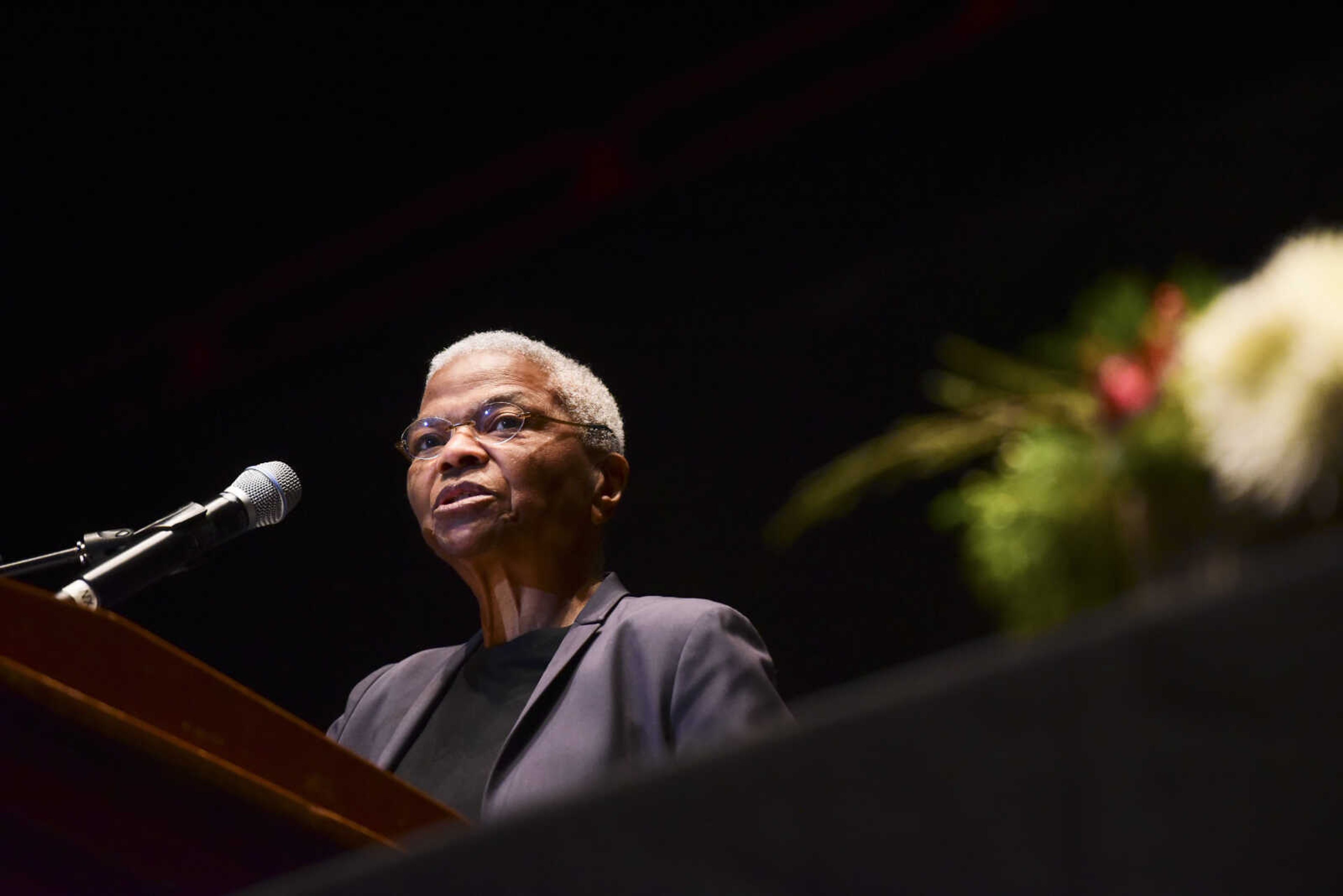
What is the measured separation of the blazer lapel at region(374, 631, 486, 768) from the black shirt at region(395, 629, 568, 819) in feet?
0.03

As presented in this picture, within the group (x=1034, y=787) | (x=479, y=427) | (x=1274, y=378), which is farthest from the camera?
(x=479, y=427)

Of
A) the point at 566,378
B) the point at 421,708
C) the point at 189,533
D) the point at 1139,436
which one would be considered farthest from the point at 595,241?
the point at 1139,436

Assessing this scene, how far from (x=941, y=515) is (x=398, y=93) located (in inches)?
115

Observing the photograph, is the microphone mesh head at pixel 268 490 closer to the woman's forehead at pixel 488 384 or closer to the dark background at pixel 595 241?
the woman's forehead at pixel 488 384

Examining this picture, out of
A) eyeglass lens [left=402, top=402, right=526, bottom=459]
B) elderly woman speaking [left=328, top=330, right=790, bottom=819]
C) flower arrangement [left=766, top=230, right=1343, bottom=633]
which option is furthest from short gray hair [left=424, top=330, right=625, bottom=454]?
flower arrangement [left=766, top=230, right=1343, bottom=633]

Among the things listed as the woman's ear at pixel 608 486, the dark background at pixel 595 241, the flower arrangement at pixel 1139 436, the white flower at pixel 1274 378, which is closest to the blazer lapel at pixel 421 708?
the woman's ear at pixel 608 486

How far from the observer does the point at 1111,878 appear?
0.59 meters

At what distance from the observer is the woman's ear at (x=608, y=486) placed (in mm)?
2561

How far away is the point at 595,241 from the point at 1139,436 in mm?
2772

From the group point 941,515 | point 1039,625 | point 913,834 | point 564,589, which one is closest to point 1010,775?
point 913,834

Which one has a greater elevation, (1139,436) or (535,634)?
(535,634)

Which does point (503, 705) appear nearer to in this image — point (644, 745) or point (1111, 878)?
point (644, 745)

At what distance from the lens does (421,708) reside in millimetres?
2207

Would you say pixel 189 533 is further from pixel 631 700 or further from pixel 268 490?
pixel 631 700
